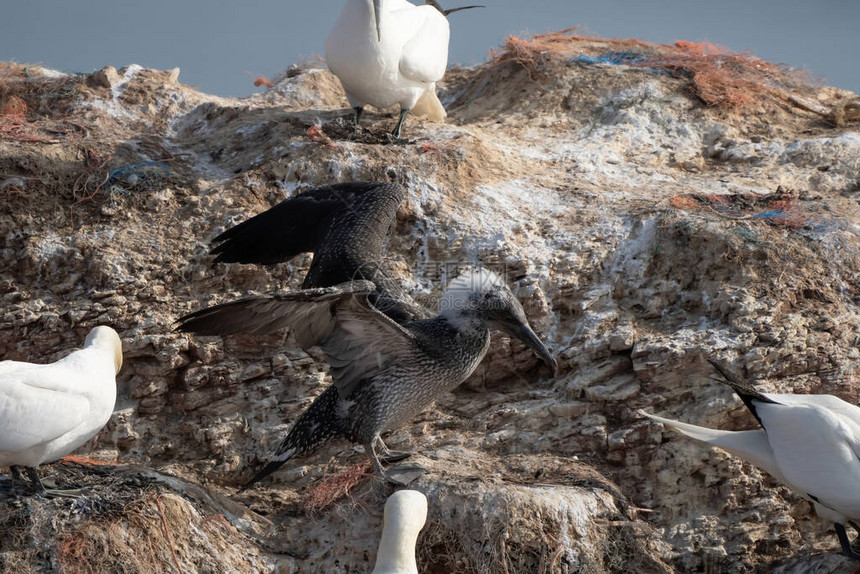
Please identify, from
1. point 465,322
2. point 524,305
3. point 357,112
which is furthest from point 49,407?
point 357,112

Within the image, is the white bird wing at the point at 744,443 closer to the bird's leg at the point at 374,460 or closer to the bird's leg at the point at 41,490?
the bird's leg at the point at 374,460

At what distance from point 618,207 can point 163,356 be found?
4.21 metres

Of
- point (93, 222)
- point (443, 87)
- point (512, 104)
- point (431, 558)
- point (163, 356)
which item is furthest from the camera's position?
point (443, 87)

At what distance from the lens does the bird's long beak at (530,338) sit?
652cm

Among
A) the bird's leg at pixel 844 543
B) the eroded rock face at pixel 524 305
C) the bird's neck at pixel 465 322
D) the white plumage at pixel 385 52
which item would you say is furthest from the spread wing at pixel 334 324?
the white plumage at pixel 385 52

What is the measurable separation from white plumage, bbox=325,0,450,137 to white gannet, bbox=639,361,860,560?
4.73 metres

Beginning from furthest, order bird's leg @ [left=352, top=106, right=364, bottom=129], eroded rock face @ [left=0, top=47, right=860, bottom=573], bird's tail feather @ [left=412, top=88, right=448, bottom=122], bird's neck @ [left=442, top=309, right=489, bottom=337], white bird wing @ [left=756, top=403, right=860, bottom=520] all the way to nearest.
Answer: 1. bird's tail feather @ [left=412, top=88, right=448, bottom=122]
2. bird's leg @ [left=352, top=106, right=364, bottom=129]
3. bird's neck @ [left=442, top=309, right=489, bottom=337]
4. eroded rock face @ [left=0, top=47, right=860, bottom=573]
5. white bird wing @ [left=756, top=403, right=860, bottom=520]

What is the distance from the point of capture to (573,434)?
7312mm

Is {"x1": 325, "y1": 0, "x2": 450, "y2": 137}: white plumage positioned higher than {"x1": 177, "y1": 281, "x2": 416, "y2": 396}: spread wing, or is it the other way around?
{"x1": 325, "y1": 0, "x2": 450, "y2": 137}: white plumage

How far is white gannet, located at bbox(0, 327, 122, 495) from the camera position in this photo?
5.18m

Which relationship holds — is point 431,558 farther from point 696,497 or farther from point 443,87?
point 443,87

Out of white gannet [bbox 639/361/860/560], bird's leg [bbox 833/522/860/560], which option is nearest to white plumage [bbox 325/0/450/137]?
white gannet [bbox 639/361/860/560]

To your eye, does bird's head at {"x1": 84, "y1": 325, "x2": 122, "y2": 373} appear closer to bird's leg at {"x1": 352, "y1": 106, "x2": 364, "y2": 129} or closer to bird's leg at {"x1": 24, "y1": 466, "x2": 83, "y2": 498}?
bird's leg at {"x1": 24, "y1": 466, "x2": 83, "y2": 498}

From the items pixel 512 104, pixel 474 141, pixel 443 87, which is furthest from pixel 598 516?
pixel 443 87
